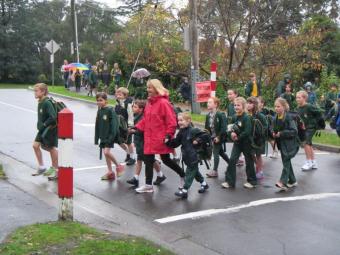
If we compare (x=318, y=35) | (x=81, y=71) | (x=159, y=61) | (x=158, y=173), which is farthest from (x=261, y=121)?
(x=81, y=71)

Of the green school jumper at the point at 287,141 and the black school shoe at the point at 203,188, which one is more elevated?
the green school jumper at the point at 287,141

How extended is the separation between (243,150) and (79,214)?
9.79ft

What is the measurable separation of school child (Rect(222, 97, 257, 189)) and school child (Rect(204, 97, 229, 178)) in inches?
25.9

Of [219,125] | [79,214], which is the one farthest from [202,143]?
[79,214]

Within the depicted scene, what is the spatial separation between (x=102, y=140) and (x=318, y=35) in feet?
53.2

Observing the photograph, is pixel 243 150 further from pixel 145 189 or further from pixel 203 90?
pixel 203 90

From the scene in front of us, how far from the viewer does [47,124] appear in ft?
29.6

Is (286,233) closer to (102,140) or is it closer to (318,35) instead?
(102,140)

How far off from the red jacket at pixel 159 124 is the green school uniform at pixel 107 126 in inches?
46.4

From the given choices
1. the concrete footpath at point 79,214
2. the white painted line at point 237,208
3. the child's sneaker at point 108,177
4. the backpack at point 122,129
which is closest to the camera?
the concrete footpath at point 79,214

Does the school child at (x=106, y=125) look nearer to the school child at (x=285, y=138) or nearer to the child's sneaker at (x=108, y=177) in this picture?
the child's sneaker at (x=108, y=177)

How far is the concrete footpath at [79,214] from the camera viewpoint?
19.6ft

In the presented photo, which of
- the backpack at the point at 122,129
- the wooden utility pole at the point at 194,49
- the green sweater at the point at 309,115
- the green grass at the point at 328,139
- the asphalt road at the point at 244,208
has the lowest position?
the asphalt road at the point at 244,208

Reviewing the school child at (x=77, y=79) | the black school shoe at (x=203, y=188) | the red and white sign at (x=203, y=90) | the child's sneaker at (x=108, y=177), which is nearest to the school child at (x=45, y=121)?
the child's sneaker at (x=108, y=177)
